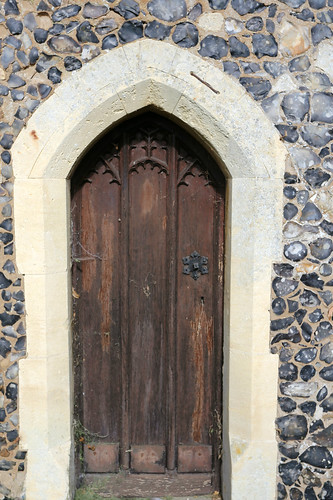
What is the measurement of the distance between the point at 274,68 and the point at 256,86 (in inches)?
5.8

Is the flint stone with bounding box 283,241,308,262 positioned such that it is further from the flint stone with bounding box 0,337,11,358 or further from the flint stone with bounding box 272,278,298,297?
the flint stone with bounding box 0,337,11,358

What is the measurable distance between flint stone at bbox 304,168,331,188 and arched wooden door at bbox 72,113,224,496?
1.81ft

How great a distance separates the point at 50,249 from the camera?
302 cm

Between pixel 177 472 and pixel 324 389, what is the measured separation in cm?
116

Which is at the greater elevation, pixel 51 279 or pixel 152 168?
pixel 152 168

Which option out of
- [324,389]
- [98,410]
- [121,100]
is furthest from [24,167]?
[324,389]

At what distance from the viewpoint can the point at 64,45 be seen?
2.92 meters

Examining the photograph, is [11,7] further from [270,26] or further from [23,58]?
[270,26]

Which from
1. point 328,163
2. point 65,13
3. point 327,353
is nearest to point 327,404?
point 327,353

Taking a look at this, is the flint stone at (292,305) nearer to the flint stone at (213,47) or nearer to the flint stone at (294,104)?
the flint stone at (294,104)

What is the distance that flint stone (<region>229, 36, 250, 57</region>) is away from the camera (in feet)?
9.61

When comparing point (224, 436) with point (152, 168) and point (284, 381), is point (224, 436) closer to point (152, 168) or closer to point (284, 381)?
point (284, 381)

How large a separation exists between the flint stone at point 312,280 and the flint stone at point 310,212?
1.10ft

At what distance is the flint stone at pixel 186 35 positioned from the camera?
2922mm
